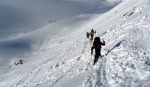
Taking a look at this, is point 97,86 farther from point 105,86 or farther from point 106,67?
point 106,67

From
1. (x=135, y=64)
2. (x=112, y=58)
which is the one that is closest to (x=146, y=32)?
(x=112, y=58)

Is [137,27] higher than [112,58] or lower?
higher

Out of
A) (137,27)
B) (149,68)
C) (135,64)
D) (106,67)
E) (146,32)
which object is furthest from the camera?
(137,27)

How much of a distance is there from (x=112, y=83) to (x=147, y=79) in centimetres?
164

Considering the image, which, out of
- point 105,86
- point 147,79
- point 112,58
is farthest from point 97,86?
point 112,58

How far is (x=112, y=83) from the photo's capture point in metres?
14.3

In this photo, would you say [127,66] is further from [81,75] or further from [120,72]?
[81,75]

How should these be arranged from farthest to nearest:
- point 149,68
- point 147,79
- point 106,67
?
point 106,67 → point 149,68 → point 147,79

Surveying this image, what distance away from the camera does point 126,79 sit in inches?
567

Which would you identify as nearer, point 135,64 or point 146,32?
point 135,64

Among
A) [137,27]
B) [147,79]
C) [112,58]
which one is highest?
[137,27]

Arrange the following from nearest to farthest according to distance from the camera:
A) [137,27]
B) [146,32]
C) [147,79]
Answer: [147,79]
[146,32]
[137,27]

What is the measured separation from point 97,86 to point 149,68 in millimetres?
2794

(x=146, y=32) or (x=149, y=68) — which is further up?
(x=146, y=32)
